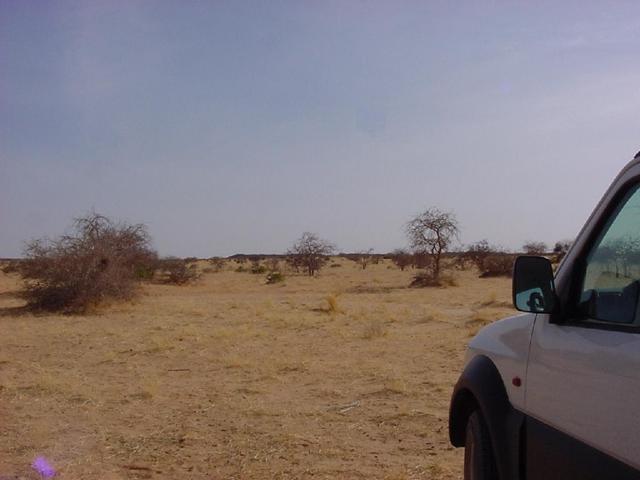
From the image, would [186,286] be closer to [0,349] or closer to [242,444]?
[0,349]

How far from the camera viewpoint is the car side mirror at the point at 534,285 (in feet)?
9.19

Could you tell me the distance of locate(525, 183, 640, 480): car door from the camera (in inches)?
89.4

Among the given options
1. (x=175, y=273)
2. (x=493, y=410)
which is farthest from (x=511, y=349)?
(x=175, y=273)

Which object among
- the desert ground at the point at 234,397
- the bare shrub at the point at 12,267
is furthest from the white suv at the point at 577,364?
the bare shrub at the point at 12,267

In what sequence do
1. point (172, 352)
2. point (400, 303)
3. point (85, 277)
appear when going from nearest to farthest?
1. point (172, 352)
2. point (85, 277)
3. point (400, 303)

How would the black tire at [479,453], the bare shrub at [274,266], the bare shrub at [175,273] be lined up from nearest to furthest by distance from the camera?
1. the black tire at [479,453]
2. the bare shrub at [175,273]
3. the bare shrub at [274,266]

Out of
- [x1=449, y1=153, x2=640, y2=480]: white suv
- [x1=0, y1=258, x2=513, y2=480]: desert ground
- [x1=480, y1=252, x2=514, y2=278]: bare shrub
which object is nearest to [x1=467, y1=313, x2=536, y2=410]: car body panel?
[x1=449, y1=153, x2=640, y2=480]: white suv

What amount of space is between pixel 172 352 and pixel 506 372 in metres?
10.8

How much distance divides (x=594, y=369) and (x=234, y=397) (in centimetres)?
746

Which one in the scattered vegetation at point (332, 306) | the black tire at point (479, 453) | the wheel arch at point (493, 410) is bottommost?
the scattered vegetation at point (332, 306)

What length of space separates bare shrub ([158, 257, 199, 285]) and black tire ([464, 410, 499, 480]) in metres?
38.1

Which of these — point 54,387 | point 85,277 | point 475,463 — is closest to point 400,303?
point 85,277

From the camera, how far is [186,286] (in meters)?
39.9

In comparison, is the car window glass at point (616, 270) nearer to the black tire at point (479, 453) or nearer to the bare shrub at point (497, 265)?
the black tire at point (479, 453)
